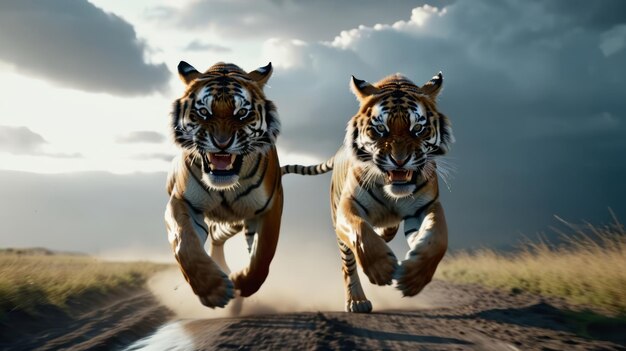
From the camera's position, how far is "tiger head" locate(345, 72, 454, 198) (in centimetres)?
517

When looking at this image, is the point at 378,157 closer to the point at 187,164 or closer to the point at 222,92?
the point at 222,92

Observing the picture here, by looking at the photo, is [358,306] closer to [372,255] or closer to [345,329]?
[345,329]

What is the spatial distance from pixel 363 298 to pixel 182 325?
6.99 ft

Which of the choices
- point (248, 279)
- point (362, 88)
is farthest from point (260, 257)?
point (362, 88)

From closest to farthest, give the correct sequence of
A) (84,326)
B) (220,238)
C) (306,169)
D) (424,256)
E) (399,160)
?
(424,256), (399,160), (84,326), (220,238), (306,169)

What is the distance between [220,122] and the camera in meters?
5.04

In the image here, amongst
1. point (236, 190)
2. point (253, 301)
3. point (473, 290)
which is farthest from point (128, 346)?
point (473, 290)

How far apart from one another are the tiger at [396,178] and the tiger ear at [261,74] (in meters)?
0.83

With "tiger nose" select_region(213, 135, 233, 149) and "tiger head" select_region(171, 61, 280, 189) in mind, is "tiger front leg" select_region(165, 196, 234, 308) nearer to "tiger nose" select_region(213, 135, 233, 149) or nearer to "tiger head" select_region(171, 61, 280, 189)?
"tiger head" select_region(171, 61, 280, 189)

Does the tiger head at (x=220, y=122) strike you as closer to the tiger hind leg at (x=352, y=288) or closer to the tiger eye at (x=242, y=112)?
the tiger eye at (x=242, y=112)

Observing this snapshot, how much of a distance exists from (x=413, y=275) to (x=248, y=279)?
1.76m

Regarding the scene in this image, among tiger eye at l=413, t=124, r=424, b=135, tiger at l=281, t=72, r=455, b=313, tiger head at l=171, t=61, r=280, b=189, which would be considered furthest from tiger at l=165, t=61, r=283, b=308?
tiger eye at l=413, t=124, r=424, b=135

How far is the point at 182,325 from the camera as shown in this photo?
651cm

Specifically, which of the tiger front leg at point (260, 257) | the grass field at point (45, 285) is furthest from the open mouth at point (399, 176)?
the grass field at point (45, 285)
